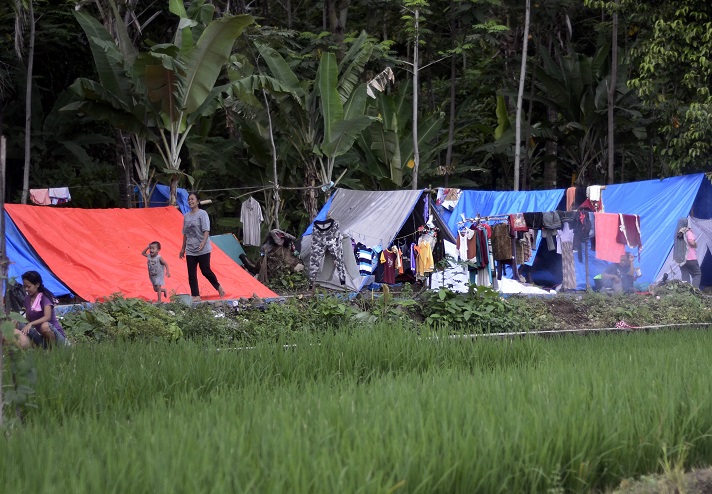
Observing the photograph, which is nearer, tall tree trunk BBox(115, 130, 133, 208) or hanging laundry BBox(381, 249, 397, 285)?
hanging laundry BBox(381, 249, 397, 285)

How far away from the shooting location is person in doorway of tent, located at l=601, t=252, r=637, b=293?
15.2 m

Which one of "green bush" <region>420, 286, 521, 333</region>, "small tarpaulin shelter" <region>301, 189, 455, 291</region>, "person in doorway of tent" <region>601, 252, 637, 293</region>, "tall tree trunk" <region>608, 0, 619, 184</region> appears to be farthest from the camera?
"tall tree trunk" <region>608, 0, 619, 184</region>

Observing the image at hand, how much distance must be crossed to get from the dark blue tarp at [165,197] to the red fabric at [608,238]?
283 inches

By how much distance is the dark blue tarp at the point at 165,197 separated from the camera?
16.9 metres

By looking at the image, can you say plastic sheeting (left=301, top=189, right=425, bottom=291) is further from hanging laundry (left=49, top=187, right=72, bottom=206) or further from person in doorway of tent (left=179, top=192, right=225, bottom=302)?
hanging laundry (left=49, top=187, right=72, bottom=206)

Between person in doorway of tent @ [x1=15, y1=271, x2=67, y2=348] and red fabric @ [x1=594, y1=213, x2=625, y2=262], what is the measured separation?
31.3ft

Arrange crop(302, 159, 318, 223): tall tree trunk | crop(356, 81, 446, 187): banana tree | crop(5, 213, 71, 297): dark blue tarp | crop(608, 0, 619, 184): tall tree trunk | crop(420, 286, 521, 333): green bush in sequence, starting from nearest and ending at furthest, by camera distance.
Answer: crop(420, 286, 521, 333): green bush, crop(5, 213, 71, 297): dark blue tarp, crop(608, 0, 619, 184): tall tree trunk, crop(302, 159, 318, 223): tall tree trunk, crop(356, 81, 446, 187): banana tree

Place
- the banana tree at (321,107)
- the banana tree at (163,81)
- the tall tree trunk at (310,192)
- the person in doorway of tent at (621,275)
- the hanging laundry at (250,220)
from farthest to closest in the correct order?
the tall tree trunk at (310,192) < the hanging laundry at (250,220) < the banana tree at (321,107) < the person in doorway of tent at (621,275) < the banana tree at (163,81)

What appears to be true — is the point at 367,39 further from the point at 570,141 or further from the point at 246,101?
the point at 570,141

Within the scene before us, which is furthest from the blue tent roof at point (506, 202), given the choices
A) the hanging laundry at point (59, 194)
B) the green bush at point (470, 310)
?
the hanging laundry at point (59, 194)

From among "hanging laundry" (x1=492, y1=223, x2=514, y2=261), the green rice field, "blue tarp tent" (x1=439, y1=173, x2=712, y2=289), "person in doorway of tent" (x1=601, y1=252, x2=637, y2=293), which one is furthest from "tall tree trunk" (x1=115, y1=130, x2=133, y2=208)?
the green rice field

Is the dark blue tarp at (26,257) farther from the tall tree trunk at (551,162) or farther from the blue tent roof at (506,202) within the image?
the tall tree trunk at (551,162)

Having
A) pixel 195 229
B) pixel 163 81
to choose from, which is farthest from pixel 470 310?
pixel 163 81

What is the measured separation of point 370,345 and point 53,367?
8.37 ft
